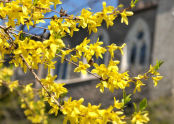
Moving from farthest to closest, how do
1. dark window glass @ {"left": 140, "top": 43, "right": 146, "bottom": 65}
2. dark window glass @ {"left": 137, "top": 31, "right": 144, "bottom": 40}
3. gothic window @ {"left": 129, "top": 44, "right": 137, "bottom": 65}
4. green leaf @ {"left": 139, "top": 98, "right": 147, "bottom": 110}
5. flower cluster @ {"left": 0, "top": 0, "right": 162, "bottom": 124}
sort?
dark window glass @ {"left": 137, "top": 31, "right": 144, "bottom": 40}, gothic window @ {"left": 129, "top": 44, "right": 137, "bottom": 65}, dark window glass @ {"left": 140, "top": 43, "right": 146, "bottom": 65}, green leaf @ {"left": 139, "top": 98, "right": 147, "bottom": 110}, flower cluster @ {"left": 0, "top": 0, "right": 162, "bottom": 124}

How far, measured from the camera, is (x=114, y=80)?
99 cm

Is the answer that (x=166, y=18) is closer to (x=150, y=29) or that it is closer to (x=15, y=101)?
A: (x=150, y=29)

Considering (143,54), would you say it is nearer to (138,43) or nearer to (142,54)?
(142,54)

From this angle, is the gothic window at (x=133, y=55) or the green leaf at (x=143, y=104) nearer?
the green leaf at (x=143, y=104)

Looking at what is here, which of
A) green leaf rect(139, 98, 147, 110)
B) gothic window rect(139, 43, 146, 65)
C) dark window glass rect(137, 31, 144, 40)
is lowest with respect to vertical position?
green leaf rect(139, 98, 147, 110)

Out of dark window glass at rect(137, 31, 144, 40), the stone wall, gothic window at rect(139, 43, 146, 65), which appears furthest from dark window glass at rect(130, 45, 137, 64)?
the stone wall

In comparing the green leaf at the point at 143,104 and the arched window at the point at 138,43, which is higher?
the arched window at the point at 138,43

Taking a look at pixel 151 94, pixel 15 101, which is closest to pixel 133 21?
pixel 151 94

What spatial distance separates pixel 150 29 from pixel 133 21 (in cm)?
77

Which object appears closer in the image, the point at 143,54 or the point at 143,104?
the point at 143,104

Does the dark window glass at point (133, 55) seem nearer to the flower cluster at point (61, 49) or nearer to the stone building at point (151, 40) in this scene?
the stone building at point (151, 40)

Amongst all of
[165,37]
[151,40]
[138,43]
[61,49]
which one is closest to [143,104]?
[61,49]

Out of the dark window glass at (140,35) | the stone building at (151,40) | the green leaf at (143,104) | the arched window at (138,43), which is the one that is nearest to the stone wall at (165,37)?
the stone building at (151,40)

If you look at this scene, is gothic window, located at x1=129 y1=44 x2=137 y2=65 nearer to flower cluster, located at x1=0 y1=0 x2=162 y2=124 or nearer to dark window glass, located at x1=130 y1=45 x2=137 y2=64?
dark window glass, located at x1=130 y1=45 x2=137 y2=64
